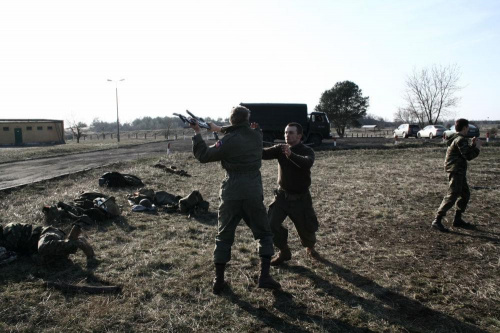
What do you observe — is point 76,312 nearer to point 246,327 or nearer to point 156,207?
point 246,327

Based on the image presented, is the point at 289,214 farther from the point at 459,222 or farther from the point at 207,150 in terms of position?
the point at 459,222

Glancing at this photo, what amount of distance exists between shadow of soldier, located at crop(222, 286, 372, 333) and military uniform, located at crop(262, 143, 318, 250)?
985 millimetres

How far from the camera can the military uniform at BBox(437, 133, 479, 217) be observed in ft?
19.9

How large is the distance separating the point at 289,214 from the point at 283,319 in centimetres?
152

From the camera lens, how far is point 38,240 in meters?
4.81

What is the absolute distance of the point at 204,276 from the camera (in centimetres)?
Answer: 432

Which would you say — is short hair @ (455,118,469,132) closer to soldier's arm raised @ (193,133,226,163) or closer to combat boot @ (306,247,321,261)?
combat boot @ (306,247,321,261)

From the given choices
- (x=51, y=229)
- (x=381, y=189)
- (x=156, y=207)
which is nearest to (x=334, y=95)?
(x=381, y=189)

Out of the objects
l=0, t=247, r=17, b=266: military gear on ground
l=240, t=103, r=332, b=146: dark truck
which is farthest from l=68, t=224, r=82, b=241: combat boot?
l=240, t=103, r=332, b=146: dark truck

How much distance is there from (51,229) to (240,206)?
8.82 ft

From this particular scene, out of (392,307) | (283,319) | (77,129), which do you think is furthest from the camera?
(77,129)

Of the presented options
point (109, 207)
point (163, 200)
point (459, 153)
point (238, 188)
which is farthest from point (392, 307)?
point (163, 200)

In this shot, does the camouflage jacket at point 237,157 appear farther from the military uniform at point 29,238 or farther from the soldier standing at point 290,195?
the military uniform at point 29,238

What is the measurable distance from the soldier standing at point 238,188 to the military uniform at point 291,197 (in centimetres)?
58
